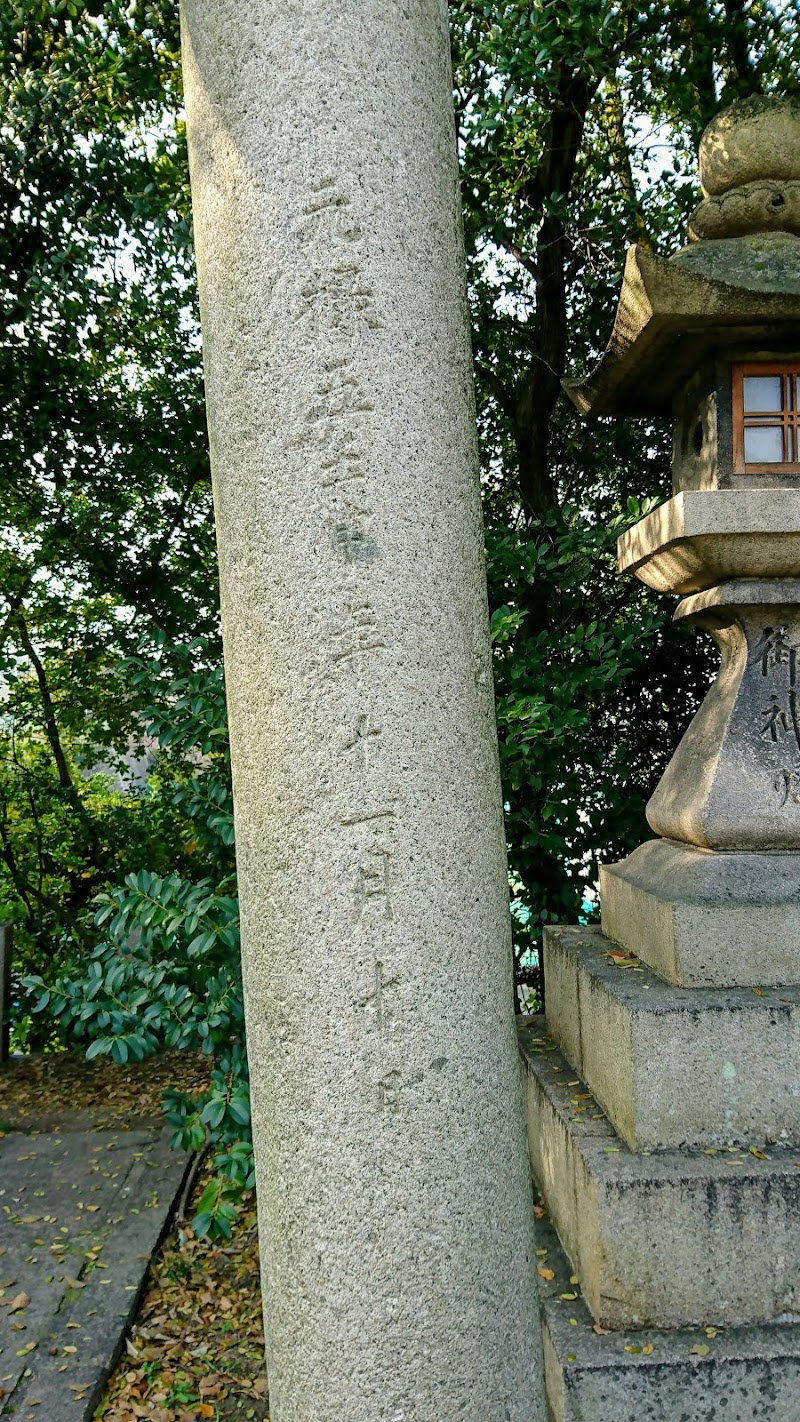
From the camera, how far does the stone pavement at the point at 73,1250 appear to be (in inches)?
112

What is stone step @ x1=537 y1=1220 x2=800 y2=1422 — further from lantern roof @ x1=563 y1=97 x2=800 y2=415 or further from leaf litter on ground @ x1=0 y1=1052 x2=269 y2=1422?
lantern roof @ x1=563 y1=97 x2=800 y2=415

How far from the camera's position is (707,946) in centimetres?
288

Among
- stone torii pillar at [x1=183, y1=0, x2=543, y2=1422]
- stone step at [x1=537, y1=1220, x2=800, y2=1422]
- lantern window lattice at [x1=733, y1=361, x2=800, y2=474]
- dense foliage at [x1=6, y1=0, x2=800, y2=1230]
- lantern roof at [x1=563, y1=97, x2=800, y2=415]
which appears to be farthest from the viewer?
dense foliage at [x1=6, y1=0, x2=800, y2=1230]

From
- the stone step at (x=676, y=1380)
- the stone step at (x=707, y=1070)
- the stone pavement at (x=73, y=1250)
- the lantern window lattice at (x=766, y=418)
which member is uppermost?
the lantern window lattice at (x=766, y=418)

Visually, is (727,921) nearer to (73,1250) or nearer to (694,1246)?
(694,1246)

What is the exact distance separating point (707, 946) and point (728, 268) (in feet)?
6.40

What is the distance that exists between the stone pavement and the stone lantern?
1.32m

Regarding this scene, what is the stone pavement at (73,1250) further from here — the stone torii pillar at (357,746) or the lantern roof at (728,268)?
the lantern roof at (728,268)

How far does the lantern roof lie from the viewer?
303 cm

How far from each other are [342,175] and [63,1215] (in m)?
3.67

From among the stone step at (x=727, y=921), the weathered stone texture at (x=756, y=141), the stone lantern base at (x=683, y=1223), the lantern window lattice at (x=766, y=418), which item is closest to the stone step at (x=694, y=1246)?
the stone lantern base at (x=683, y=1223)

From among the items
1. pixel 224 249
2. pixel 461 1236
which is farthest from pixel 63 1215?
pixel 224 249

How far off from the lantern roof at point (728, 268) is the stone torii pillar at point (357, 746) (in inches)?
66.2

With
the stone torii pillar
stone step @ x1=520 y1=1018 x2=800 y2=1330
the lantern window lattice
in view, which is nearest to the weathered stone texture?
the lantern window lattice
